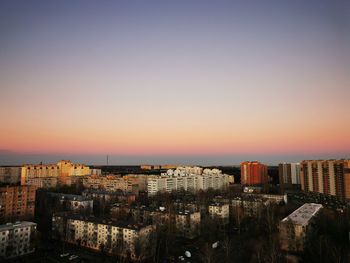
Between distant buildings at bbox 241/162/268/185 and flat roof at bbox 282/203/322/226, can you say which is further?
distant buildings at bbox 241/162/268/185

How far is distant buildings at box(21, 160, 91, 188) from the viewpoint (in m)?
20.4

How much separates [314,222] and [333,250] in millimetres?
1909

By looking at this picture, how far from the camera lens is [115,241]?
771 cm

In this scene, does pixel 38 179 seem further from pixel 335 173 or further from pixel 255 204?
pixel 335 173

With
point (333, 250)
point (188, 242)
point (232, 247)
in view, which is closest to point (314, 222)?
point (333, 250)

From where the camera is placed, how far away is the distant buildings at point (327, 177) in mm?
15273

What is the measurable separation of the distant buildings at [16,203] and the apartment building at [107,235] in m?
2.50

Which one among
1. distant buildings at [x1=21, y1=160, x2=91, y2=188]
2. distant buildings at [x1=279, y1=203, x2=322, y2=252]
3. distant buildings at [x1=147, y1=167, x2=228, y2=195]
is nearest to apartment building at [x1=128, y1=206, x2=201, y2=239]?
distant buildings at [x1=279, y1=203, x2=322, y2=252]

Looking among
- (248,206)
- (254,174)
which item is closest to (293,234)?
(248,206)

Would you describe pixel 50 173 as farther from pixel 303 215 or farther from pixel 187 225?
pixel 303 215

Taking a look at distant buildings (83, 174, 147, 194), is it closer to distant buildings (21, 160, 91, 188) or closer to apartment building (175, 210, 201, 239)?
distant buildings (21, 160, 91, 188)

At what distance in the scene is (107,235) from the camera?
311 inches

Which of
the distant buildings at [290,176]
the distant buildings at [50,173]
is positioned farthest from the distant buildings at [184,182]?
the distant buildings at [50,173]

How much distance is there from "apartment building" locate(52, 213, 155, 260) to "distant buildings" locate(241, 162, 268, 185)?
20.2 m
